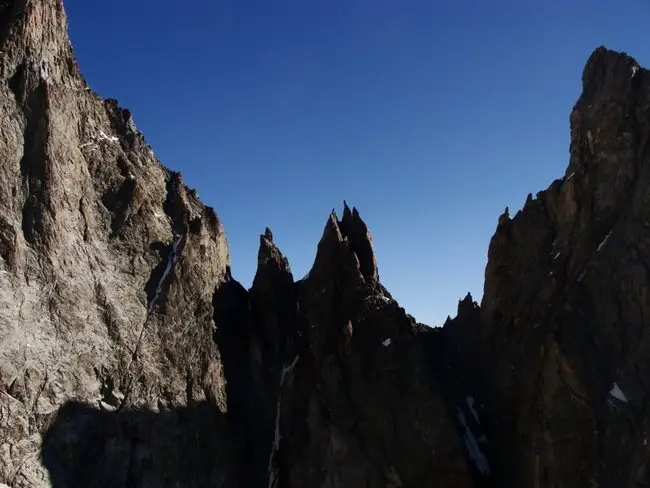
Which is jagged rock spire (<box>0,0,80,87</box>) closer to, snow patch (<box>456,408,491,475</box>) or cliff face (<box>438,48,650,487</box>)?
cliff face (<box>438,48,650,487</box>)

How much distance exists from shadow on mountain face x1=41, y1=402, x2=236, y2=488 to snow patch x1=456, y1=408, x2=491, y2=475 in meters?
16.4

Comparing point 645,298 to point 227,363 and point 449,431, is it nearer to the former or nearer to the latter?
point 449,431

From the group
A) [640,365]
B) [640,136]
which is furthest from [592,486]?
[640,136]

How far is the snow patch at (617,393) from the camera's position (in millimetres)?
34969

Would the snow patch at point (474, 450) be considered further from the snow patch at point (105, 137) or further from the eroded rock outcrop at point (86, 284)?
the snow patch at point (105, 137)

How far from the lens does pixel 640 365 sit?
35.4 metres

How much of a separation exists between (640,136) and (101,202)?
3944 centimetres

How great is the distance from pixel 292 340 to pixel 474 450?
649 inches

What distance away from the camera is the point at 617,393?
3528 cm

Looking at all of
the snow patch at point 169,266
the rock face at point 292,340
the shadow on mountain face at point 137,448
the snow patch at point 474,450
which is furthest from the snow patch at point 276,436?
the snow patch at point 474,450

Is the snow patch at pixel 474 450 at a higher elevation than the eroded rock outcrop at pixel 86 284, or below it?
below

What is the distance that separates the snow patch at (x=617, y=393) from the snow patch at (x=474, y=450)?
10.1m

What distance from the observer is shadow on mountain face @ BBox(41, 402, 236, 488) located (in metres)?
37.7

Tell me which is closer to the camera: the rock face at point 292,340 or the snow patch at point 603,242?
the rock face at point 292,340
